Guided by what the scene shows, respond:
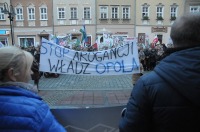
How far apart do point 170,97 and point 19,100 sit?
85cm

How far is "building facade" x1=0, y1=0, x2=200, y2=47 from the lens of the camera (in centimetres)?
3366

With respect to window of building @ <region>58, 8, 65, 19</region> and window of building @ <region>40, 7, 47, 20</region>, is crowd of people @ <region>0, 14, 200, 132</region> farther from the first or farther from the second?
window of building @ <region>40, 7, 47, 20</region>

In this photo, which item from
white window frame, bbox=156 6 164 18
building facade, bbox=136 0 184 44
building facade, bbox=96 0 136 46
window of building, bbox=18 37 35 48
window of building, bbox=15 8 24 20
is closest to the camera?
window of building, bbox=18 37 35 48

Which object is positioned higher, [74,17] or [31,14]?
[31,14]

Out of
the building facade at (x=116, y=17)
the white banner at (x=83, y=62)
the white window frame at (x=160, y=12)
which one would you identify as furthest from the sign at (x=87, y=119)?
the white window frame at (x=160, y=12)

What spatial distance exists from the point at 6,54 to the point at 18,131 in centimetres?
46

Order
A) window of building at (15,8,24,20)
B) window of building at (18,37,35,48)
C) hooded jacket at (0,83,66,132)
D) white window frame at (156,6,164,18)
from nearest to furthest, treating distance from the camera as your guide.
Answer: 1. hooded jacket at (0,83,66,132)
2. window of building at (18,37,35,48)
3. window of building at (15,8,24,20)
4. white window frame at (156,6,164,18)

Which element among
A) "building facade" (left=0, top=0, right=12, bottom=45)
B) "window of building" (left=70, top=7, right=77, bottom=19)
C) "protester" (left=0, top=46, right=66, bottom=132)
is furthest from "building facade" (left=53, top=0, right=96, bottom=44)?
"protester" (left=0, top=46, right=66, bottom=132)

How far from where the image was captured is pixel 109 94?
27.7 feet

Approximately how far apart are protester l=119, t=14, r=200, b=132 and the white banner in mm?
5571

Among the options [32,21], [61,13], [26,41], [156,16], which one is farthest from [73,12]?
[156,16]

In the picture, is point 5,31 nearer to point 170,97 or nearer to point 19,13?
point 19,13

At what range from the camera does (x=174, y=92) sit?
142 centimetres

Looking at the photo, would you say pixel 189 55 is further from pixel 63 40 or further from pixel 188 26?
pixel 63 40
